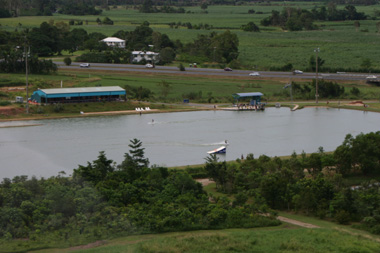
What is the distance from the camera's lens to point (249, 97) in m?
52.7

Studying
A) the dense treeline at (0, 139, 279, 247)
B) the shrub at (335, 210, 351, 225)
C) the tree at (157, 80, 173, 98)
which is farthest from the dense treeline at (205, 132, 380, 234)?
the tree at (157, 80, 173, 98)

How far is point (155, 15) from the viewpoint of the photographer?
143000mm

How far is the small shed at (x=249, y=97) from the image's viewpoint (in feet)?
170

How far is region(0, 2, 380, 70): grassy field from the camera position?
78000 millimetres

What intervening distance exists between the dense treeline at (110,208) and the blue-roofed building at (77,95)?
69.6 feet

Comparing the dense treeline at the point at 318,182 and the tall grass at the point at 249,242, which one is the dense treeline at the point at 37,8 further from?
the tall grass at the point at 249,242

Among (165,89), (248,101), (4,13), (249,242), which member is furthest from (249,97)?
(4,13)

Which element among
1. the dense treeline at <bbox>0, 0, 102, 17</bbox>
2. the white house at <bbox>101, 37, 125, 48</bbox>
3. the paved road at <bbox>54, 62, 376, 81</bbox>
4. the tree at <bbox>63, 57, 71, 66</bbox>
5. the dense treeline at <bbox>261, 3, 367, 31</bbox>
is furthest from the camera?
the dense treeline at <bbox>0, 0, 102, 17</bbox>

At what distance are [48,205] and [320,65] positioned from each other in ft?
168

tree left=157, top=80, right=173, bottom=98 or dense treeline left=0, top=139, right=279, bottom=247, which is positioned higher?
tree left=157, top=80, right=173, bottom=98

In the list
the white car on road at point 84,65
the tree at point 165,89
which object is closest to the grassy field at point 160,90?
the tree at point 165,89

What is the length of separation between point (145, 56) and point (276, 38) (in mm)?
33205

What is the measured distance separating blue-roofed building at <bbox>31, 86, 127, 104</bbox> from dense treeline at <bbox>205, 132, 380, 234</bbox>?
67.6ft

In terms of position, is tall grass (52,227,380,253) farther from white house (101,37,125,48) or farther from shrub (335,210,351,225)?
white house (101,37,125,48)
